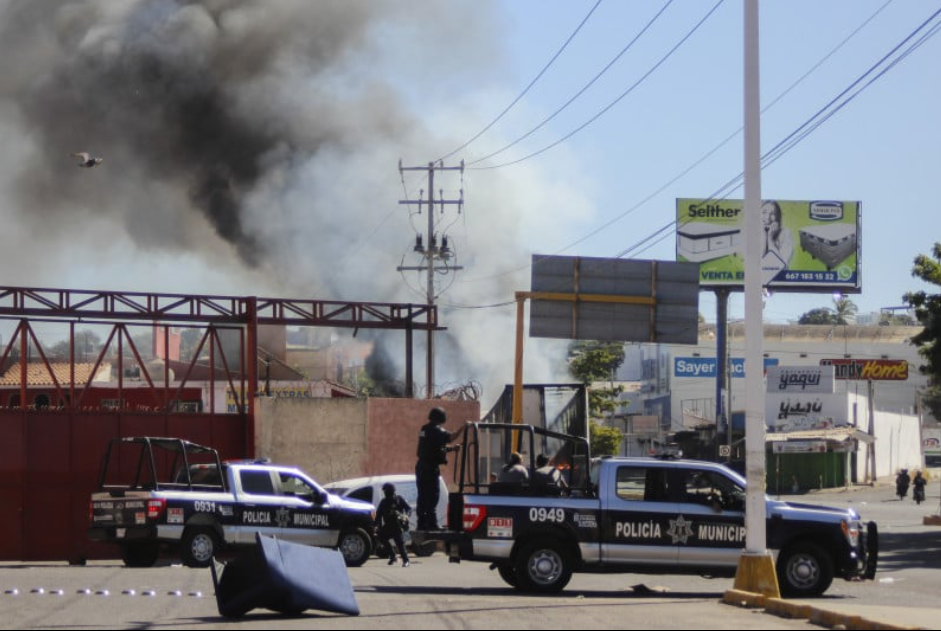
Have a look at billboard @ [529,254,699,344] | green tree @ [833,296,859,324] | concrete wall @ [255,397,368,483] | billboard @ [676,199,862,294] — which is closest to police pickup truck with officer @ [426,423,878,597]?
concrete wall @ [255,397,368,483]

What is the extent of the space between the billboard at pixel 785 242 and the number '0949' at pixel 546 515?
4267 centimetres

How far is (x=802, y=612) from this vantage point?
12.0 meters

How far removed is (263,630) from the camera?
10641mm

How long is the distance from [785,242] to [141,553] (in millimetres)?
43526

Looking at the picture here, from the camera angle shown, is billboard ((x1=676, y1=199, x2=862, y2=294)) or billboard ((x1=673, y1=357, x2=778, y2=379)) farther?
billboard ((x1=673, y1=357, x2=778, y2=379))

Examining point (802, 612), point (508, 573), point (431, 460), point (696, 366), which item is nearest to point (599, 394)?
point (696, 366)

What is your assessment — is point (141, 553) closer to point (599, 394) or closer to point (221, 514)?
point (221, 514)

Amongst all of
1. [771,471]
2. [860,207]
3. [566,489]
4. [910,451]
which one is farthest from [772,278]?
[566,489]

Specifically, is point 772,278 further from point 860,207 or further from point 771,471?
point 771,471

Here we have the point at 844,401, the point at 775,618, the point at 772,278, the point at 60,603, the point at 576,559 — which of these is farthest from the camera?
the point at 844,401

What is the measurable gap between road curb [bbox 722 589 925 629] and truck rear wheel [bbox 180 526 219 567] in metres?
9.92

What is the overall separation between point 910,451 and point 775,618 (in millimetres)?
73994

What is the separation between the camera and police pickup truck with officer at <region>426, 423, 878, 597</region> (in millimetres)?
16219

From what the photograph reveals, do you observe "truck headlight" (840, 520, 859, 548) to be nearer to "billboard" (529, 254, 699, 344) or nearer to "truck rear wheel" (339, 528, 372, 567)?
"truck rear wheel" (339, 528, 372, 567)
